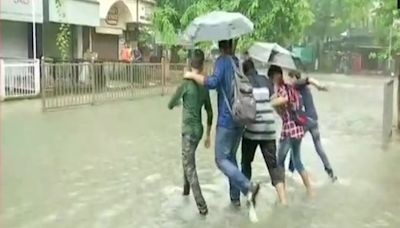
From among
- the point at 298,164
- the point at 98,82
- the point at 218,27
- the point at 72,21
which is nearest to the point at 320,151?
the point at 298,164

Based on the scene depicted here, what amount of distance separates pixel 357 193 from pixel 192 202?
82.2 inches

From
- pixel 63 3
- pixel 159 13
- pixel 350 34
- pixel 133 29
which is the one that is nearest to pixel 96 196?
pixel 63 3

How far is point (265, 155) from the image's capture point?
7.41m

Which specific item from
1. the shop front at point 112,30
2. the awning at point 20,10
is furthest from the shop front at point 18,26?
the shop front at point 112,30

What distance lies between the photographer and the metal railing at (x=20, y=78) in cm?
1997

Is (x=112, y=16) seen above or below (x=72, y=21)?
above

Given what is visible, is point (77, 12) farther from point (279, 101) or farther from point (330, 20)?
point (330, 20)

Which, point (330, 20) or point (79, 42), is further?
point (330, 20)

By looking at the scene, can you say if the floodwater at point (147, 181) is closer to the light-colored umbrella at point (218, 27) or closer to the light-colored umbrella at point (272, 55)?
the light-colored umbrella at point (272, 55)

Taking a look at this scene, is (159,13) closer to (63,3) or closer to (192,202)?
(63,3)

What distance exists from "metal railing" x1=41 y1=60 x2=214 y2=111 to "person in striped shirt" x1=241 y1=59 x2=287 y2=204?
35.4 ft

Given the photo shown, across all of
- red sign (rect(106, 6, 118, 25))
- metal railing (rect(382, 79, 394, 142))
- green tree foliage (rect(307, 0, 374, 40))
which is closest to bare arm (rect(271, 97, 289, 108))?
metal railing (rect(382, 79, 394, 142))

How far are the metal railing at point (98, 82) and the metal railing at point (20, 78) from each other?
1.62 metres

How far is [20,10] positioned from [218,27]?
16.4 metres
